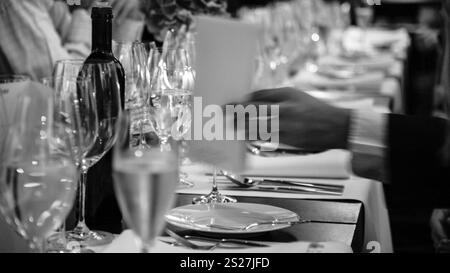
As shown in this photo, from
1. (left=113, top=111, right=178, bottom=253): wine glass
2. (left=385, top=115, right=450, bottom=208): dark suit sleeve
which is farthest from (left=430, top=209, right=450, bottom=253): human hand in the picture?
(left=113, top=111, right=178, bottom=253): wine glass

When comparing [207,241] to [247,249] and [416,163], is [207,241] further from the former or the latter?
[416,163]

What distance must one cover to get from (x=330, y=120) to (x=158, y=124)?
1.08ft

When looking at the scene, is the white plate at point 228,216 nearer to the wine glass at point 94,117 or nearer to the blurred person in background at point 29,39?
the wine glass at point 94,117

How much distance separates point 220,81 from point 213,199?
0.91 ft

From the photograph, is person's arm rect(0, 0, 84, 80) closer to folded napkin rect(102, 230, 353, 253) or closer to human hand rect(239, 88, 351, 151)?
human hand rect(239, 88, 351, 151)

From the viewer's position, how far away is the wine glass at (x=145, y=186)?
0.78 m

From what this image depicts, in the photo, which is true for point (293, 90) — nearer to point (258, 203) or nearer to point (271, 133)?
point (271, 133)

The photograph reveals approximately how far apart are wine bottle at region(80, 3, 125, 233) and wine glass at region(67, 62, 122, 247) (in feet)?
0.20

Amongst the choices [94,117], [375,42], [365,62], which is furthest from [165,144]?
[375,42]

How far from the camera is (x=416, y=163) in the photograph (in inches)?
56.2

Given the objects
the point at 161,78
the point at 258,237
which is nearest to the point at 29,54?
the point at 161,78

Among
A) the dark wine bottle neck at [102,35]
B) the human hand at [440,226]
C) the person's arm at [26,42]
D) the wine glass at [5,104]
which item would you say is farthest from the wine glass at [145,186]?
the person's arm at [26,42]

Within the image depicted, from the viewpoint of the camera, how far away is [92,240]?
1152mm

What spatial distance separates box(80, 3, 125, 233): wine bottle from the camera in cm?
124
